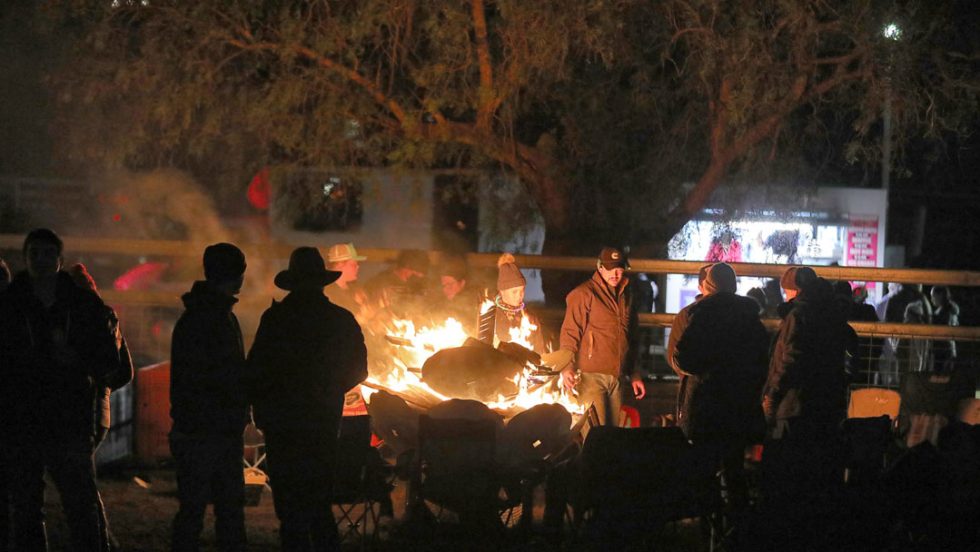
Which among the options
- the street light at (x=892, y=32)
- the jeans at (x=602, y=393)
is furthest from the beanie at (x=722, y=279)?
the street light at (x=892, y=32)

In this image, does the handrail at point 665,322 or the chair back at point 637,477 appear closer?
the chair back at point 637,477

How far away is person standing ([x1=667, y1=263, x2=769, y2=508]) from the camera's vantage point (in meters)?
6.80

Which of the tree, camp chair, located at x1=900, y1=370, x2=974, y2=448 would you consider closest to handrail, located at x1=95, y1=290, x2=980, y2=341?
camp chair, located at x1=900, y1=370, x2=974, y2=448

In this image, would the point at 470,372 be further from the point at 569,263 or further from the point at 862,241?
the point at 862,241

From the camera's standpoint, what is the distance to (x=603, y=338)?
8.72 m

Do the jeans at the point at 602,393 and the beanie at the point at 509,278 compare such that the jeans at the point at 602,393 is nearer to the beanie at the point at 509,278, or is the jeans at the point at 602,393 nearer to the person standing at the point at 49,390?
the beanie at the point at 509,278

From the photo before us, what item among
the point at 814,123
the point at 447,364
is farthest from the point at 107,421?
the point at 814,123

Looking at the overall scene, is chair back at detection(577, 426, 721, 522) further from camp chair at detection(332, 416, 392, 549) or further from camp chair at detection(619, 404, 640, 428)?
camp chair at detection(619, 404, 640, 428)

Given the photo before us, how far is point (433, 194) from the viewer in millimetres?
15164

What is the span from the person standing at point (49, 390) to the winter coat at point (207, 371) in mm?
464

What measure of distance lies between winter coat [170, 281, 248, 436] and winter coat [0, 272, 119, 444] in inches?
18.2

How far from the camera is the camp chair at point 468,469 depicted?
643 centimetres

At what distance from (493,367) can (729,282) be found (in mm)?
1660

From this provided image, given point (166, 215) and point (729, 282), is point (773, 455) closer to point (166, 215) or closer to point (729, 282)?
point (729, 282)
